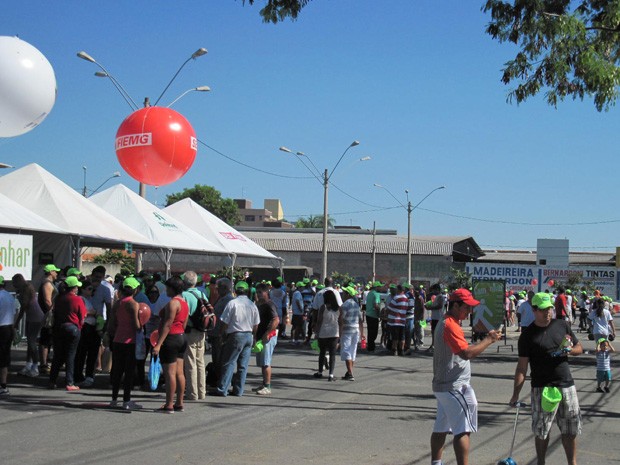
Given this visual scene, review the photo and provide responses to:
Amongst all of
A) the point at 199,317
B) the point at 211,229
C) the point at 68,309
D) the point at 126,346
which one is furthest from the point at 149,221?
the point at 126,346

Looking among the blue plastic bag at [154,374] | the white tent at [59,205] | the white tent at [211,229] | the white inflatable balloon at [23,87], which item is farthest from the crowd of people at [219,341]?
the white tent at [211,229]

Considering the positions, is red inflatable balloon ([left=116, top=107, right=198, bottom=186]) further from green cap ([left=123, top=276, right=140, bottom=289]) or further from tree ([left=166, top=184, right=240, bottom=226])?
tree ([left=166, top=184, right=240, bottom=226])

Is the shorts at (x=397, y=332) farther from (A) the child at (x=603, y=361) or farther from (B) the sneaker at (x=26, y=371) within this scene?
(B) the sneaker at (x=26, y=371)

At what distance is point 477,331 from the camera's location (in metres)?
24.0

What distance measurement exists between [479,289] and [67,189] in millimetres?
12721

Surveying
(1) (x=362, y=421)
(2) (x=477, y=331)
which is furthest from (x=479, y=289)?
(1) (x=362, y=421)

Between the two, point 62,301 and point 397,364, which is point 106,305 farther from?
point 397,364

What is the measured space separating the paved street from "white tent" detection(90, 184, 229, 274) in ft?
25.4

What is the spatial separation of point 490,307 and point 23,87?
51.8ft

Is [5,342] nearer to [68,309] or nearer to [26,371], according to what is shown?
[68,309]

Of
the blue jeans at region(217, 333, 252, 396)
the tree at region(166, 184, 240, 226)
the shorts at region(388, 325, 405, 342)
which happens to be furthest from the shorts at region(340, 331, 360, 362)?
the tree at region(166, 184, 240, 226)

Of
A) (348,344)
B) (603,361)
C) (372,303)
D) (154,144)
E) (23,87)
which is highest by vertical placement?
(23,87)

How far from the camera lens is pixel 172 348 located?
9977 mm

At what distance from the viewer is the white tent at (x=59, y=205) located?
56.5 ft
